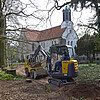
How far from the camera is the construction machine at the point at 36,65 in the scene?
12.0m

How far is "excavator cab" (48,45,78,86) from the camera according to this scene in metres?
8.43

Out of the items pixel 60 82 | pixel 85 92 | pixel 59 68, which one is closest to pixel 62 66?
pixel 59 68

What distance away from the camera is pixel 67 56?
352 inches

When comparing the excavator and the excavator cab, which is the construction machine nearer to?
the excavator

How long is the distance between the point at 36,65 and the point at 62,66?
4851 millimetres

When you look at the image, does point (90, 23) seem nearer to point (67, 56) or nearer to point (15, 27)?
point (67, 56)

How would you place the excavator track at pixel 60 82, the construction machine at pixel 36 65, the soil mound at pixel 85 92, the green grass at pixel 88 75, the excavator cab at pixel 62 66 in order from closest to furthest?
the soil mound at pixel 85 92
the excavator cab at pixel 62 66
the excavator track at pixel 60 82
the green grass at pixel 88 75
the construction machine at pixel 36 65

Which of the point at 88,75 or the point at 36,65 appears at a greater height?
the point at 36,65

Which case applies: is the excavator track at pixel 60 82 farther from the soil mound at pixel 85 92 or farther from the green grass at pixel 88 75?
the green grass at pixel 88 75

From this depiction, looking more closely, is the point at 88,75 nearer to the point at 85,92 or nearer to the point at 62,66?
the point at 62,66

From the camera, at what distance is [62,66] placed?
28.0 ft

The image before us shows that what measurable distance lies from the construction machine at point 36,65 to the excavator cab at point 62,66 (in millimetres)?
2240

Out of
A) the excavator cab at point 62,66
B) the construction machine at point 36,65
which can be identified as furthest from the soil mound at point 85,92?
the construction machine at point 36,65

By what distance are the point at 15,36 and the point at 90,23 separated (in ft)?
25.2
